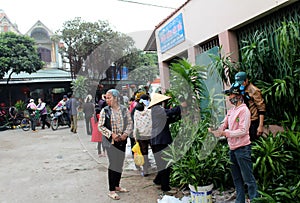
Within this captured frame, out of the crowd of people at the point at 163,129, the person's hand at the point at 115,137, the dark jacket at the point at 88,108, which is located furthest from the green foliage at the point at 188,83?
the dark jacket at the point at 88,108

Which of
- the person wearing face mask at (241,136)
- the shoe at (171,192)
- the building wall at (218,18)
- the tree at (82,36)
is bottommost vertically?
the shoe at (171,192)

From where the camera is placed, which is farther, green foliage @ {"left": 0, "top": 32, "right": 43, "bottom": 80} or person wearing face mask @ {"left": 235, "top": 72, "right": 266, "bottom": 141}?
green foliage @ {"left": 0, "top": 32, "right": 43, "bottom": 80}

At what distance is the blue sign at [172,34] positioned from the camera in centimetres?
694

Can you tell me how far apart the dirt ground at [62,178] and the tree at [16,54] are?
27.5ft

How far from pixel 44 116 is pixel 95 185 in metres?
9.20

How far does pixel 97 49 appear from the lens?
18.1 m

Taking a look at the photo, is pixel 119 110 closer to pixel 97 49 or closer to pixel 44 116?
pixel 44 116

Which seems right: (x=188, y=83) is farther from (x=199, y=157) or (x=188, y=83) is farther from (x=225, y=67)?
(x=199, y=157)

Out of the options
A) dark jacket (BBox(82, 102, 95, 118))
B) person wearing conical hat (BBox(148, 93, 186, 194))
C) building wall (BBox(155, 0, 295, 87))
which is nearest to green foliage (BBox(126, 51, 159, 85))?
dark jacket (BBox(82, 102, 95, 118))

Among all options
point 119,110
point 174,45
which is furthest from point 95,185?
point 174,45

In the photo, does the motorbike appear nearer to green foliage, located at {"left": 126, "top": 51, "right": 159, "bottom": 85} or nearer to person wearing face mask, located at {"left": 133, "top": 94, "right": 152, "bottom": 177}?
green foliage, located at {"left": 126, "top": 51, "right": 159, "bottom": 85}

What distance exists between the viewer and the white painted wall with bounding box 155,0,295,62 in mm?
4270

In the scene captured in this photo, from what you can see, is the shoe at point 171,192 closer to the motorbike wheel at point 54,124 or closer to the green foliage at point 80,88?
the motorbike wheel at point 54,124

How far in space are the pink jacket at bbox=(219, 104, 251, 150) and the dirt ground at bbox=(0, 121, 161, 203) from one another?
4.74 feet
